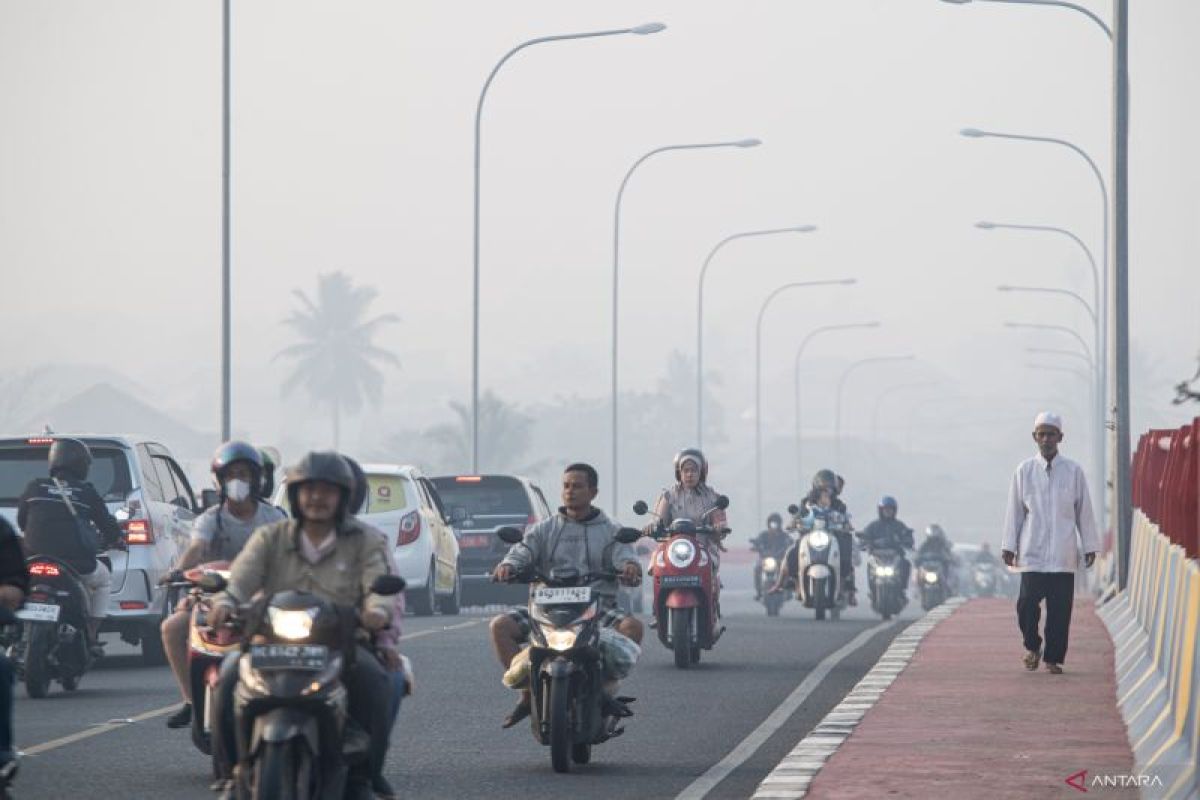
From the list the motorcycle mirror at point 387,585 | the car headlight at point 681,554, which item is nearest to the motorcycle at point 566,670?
the motorcycle mirror at point 387,585

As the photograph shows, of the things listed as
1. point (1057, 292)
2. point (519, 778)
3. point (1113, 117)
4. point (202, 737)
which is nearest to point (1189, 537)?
point (519, 778)

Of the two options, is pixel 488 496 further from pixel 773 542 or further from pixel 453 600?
pixel 773 542

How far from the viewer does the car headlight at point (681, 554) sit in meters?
20.7

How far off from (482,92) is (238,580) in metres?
35.0

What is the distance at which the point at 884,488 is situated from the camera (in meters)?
197

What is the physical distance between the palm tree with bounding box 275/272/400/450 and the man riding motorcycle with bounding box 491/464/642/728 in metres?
150

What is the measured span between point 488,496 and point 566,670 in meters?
21.2

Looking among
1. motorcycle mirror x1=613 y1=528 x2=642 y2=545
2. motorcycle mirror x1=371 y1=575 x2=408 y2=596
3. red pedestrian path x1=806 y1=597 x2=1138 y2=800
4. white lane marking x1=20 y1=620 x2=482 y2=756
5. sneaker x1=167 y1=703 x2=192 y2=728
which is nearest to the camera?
motorcycle mirror x1=371 y1=575 x2=408 y2=596

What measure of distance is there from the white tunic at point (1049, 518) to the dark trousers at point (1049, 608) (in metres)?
0.12

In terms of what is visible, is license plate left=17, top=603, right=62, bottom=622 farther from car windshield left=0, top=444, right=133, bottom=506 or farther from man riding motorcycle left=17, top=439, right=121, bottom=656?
car windshield left=0, top=444, right=133, bottom=506

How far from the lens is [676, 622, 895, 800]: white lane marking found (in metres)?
12.7

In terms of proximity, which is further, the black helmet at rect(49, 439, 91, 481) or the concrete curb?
the black helmet at rect(49, 439, 91, 481)

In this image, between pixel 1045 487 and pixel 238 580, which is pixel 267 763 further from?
pixel 1045 487

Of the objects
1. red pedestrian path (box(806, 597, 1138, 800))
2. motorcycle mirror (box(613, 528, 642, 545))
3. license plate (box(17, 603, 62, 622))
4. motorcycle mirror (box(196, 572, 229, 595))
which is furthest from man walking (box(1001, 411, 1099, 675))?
motorcycle mirror (box(196, 572, 229, 595))
